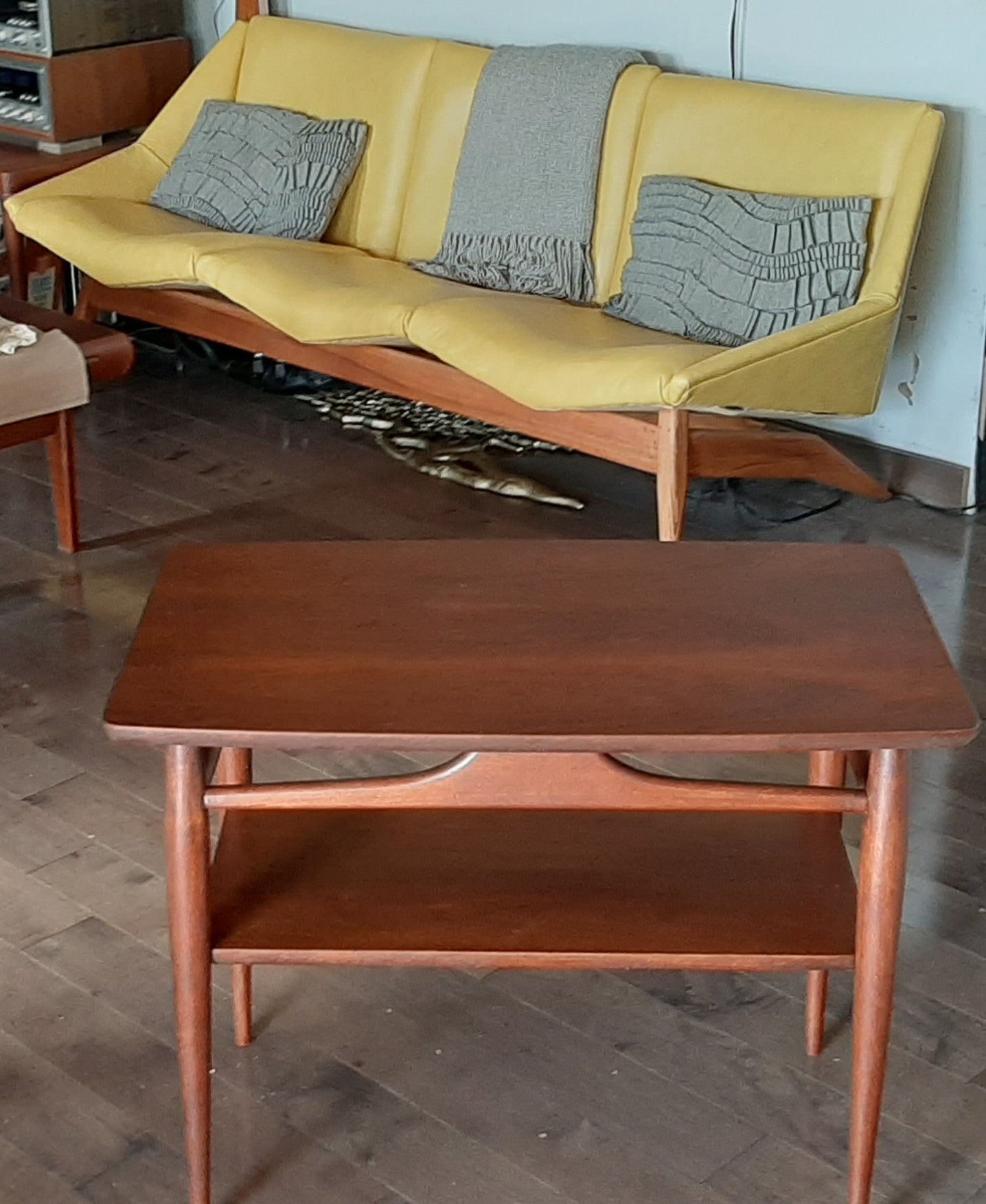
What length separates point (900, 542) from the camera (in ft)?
11.8

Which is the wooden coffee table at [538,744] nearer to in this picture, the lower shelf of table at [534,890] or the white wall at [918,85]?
the lower shelf of table at [534,890]

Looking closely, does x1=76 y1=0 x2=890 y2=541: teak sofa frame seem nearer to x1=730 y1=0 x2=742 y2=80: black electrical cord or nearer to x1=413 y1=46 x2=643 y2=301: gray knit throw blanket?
x1=413 y1=46 x2=643 y2=301: gray knit throw blanket

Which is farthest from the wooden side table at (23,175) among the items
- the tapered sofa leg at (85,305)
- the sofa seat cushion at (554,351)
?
the sofa seat cushion at (554,351)

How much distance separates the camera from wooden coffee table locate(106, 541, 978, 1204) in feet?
5.04

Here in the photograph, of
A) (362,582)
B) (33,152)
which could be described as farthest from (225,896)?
(33,152)

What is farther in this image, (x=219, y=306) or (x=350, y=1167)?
(x=219, y=306)

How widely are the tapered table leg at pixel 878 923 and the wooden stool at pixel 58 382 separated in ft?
6.86

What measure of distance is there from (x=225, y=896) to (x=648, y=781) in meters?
0.47

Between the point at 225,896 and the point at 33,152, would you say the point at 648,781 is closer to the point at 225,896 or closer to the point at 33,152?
the point at 225,896

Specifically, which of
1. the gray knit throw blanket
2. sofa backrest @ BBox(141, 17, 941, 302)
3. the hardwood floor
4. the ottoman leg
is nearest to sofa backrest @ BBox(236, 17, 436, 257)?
sofa backrest @ BBox(141, 17, 941, 302)

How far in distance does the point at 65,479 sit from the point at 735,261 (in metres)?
1.44

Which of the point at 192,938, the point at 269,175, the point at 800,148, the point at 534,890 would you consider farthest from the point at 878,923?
the point at 269,175

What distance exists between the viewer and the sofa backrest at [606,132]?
3518 millimetres

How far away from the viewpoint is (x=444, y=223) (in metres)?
4.27
